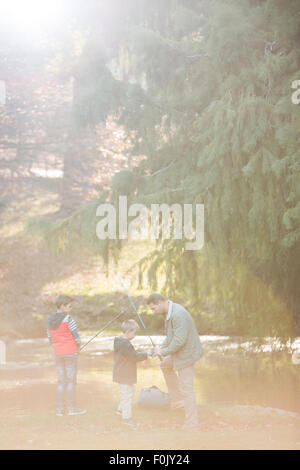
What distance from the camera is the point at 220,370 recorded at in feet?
40.0

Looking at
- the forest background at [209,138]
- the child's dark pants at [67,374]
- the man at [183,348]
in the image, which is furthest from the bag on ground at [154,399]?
the forest background at [209,138]

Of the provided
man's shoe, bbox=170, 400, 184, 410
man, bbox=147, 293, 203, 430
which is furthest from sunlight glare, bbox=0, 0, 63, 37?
man, bbox=147, 293, 203, 430

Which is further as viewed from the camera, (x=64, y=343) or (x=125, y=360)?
(x=64, y=343)

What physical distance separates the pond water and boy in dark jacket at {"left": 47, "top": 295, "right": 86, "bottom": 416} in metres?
2.14

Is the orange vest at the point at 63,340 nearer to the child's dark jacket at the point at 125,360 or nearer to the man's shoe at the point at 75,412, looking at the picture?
the child's dark jacket at the point at 125,360

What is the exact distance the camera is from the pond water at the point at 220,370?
9.74m

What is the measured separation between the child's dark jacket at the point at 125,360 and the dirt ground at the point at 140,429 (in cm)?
55

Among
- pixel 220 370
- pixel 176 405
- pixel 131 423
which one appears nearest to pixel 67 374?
pixel 131 423

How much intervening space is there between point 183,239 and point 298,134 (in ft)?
8.40

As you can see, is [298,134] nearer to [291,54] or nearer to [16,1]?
[291,54]

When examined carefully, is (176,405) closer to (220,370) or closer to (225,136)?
(220,370)

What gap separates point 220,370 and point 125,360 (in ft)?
15.3

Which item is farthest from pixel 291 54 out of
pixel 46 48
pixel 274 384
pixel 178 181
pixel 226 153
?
pixel 46 48

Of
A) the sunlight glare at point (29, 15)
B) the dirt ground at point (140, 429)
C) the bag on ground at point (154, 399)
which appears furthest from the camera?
the sunlight glare at point (29, 15)
